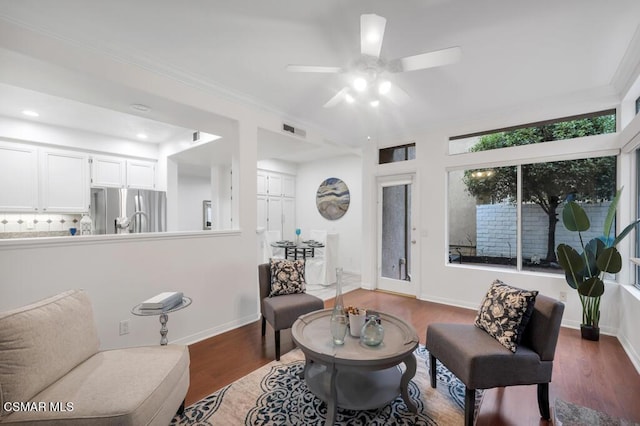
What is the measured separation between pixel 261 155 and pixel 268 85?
218cm

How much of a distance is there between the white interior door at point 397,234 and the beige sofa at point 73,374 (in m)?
3.77

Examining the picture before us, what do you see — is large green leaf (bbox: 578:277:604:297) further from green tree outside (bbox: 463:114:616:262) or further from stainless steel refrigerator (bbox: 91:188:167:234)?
stainless steel refrigerator (bbox: 91:188:167:234)

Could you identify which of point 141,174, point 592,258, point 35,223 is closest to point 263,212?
point 141,174

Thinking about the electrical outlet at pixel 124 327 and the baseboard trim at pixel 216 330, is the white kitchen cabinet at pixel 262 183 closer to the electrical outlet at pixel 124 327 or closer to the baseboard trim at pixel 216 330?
the baseboard trim at pixel 216 330

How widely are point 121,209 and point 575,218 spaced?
6198 millimetres

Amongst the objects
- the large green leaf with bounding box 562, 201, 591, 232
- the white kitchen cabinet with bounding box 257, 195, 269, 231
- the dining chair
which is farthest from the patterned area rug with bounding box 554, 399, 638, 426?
the white kitchen cabinet with bounding box 257, 195, 269, 231

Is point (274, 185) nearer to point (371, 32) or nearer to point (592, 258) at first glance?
point (371, 32)

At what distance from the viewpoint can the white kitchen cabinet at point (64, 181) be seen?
13.7ft

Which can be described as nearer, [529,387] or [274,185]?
[529,387]

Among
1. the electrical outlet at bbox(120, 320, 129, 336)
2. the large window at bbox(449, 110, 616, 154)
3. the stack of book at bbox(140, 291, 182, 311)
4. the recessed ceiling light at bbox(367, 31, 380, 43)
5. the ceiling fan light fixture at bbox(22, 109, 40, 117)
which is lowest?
the electrical outlet at bbox(120, 320, 129, 336)

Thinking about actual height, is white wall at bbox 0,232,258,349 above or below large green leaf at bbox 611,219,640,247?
below

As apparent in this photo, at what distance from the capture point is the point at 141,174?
5168 millimetres

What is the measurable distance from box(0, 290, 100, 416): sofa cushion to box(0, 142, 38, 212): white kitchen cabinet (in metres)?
3.56

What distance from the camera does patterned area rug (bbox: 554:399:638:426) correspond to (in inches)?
67.0
